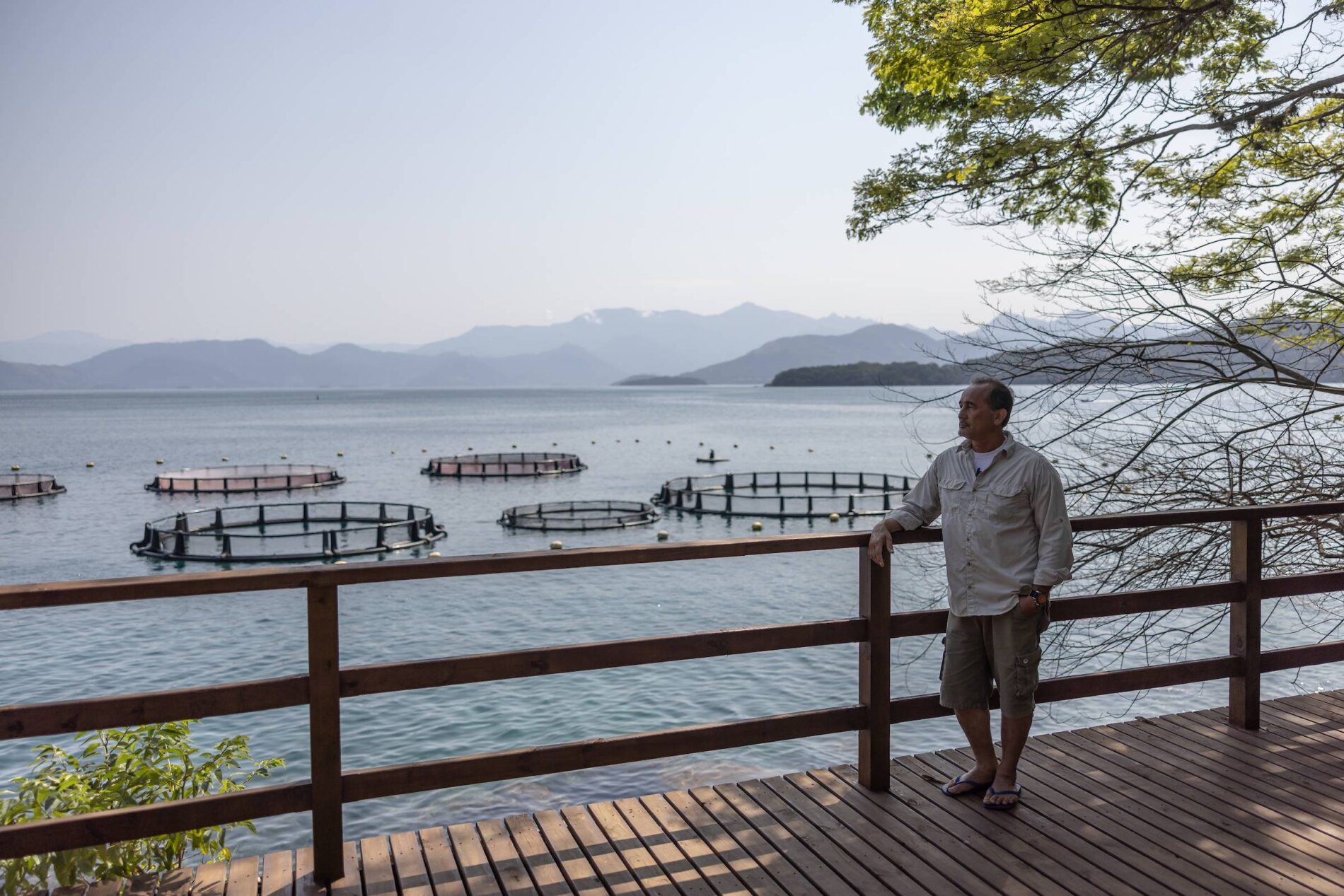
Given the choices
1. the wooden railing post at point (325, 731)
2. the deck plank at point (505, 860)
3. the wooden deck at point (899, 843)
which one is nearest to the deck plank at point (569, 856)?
the wooden deck at point (899, 843)

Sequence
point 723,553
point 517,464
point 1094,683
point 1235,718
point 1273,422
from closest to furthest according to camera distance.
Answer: point 723,553 → point 1094,683 → point 1235,718 → point 1273,422 → point 517,464

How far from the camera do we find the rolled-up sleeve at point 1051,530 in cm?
378

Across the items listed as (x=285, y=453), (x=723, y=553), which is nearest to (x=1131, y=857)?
(x=723, y=553)

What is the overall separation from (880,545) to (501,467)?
59.3m

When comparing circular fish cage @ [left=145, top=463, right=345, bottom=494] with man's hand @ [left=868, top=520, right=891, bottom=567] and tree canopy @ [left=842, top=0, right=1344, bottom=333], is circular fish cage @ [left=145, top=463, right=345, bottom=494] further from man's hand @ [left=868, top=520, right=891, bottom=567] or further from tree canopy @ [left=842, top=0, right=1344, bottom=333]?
man's hand @ [left=868, top=520, right=891, bottom=567]

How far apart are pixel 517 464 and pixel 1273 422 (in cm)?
5582

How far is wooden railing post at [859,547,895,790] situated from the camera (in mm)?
4207

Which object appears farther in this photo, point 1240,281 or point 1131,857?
point 1240,281

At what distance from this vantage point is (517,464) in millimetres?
61875

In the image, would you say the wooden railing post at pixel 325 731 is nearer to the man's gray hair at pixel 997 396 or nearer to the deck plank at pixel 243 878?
the deck plank at pixel 243 878

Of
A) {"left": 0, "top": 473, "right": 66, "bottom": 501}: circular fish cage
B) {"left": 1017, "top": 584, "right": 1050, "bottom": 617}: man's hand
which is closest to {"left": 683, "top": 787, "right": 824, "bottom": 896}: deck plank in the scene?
{"left": 1017, "top": 584, "right": 1050, "bottom": 617}: man's hand

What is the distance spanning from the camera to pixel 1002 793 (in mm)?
4137

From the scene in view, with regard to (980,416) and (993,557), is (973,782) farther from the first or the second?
(980,416)

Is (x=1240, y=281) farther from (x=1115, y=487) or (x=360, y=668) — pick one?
(x=360, y=668)
